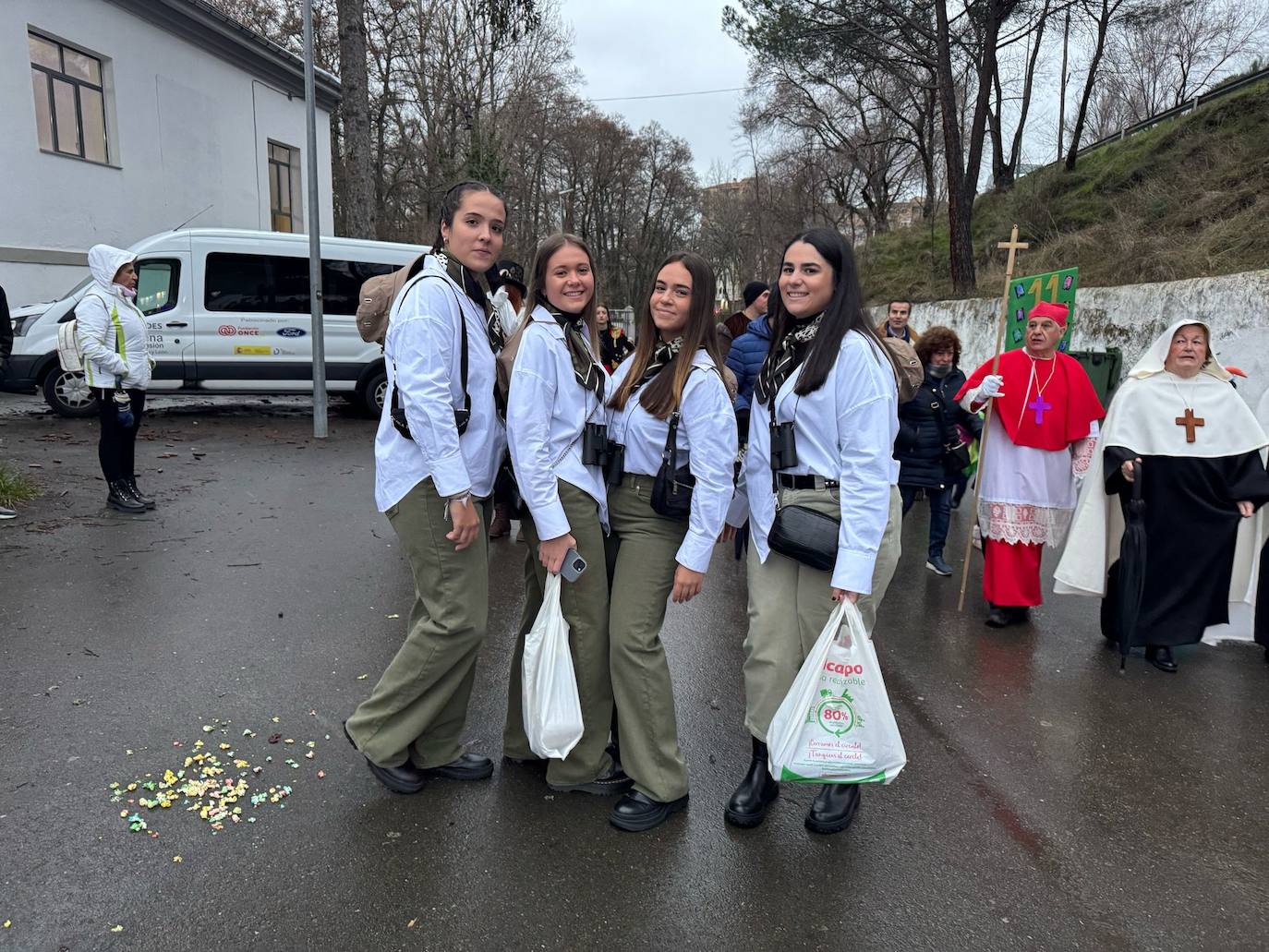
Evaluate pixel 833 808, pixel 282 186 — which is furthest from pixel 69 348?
pixel 282 186

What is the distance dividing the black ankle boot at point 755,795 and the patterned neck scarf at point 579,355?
1.37 meters

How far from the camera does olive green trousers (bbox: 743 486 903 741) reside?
291cm

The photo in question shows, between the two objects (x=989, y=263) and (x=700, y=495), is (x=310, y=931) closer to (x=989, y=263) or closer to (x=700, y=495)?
(x=700, y=495)

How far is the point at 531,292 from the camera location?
294 centimetres

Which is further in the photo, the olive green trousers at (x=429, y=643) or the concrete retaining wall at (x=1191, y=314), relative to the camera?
the concrete retaining wall at (x=1191, y=314)

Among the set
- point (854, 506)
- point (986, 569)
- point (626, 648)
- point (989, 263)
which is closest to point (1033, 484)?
point (986, 569)

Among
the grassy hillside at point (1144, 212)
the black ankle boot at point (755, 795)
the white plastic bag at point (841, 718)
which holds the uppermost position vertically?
the grassy hillside at point (1144, 212)

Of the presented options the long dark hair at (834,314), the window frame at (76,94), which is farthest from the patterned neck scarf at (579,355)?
the window frame at (76,94)

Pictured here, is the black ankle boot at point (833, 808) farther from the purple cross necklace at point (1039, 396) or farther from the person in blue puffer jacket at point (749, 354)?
the purple cross necklace at point (1039, 396)

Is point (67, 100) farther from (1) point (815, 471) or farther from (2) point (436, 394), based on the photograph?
(1) point (815, 471)

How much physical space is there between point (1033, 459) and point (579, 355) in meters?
3.54

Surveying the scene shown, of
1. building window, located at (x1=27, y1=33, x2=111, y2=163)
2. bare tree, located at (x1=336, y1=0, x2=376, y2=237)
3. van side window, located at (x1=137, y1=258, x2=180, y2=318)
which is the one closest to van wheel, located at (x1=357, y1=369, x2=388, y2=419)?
van side window, located at (x1=137, y1=258, x2=180, y2=318)

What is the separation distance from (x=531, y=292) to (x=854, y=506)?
128cm

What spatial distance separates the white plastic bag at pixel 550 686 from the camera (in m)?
2.86
